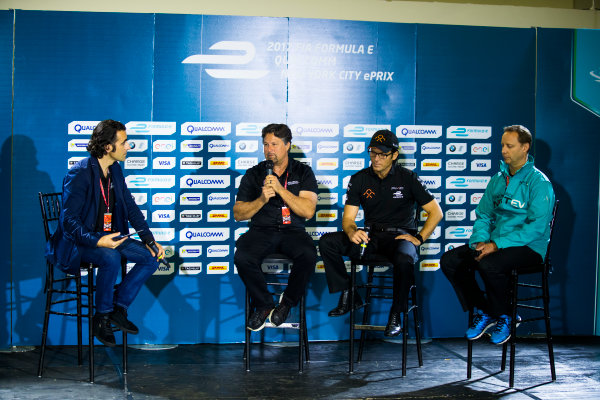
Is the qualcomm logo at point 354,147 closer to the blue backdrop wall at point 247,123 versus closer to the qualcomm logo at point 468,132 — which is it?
the blue backdrop wall at point 247,123

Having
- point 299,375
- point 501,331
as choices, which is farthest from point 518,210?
point 299,375

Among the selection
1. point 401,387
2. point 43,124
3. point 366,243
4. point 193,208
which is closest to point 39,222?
point 43,124

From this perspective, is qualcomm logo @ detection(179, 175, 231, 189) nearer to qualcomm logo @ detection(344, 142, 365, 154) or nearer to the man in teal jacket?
qualcomm logo @ detection(344, 142, 365, 154)

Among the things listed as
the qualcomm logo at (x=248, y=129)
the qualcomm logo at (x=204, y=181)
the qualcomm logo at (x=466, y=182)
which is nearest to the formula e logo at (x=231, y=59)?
the qualcomm logo at (x=248, y=129)

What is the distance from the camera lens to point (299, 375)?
13.3 ft

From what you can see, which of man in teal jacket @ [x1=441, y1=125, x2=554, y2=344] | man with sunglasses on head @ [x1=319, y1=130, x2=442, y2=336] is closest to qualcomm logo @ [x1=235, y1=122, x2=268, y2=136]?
man with sunglasses on head @ [x1=319, y1=130, x2=442, y2=336]

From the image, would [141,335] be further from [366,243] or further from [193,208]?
[366,243]

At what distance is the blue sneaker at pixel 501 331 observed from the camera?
12.9 feet

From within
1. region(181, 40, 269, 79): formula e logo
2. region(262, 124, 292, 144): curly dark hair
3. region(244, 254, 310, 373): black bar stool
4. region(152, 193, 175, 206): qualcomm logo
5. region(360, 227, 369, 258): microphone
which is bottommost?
region(244, 254, 310, 373): black bar stool

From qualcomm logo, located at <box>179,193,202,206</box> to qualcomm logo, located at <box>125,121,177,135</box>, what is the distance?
1.55ft

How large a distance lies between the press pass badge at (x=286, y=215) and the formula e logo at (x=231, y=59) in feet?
3.72

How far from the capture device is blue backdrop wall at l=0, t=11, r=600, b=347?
4.68 m

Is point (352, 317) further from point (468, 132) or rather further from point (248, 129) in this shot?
point (468, 132)

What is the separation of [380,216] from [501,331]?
1.09 meters
